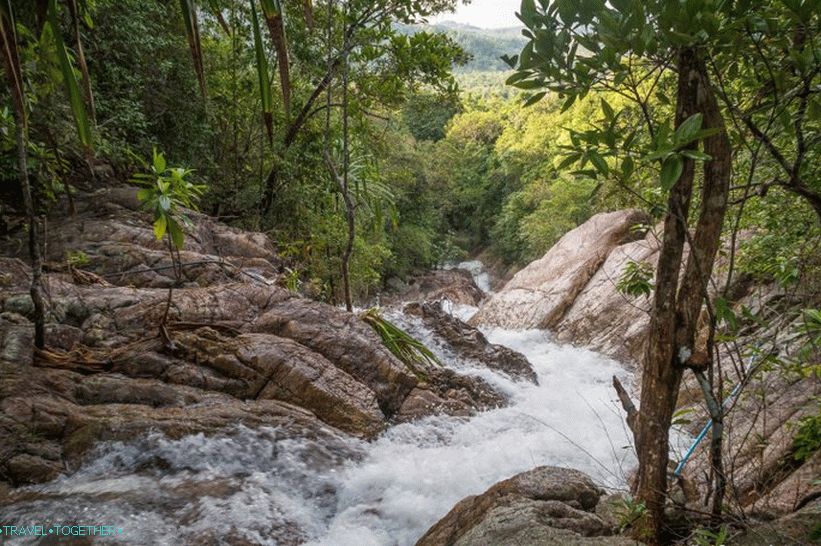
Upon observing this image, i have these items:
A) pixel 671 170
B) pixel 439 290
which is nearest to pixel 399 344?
pixel 671 170

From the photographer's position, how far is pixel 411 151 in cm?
1861

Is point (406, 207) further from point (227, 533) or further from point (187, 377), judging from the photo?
point (227, 533)

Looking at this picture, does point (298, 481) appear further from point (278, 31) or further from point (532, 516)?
point (278, 31)

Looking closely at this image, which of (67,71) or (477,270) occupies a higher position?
(67,71)

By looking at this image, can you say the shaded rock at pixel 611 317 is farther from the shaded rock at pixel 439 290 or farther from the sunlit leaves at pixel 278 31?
the sunlit leaves at pixel 278 31

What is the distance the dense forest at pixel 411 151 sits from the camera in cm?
151

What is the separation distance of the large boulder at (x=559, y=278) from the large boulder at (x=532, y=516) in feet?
24.8

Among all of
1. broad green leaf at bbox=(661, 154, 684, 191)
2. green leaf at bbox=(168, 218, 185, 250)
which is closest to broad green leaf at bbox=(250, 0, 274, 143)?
broad green leaf at bbox=(661, 154, 684, 191)

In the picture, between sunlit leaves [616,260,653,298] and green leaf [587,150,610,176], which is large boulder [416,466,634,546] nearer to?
sunlit leaves [616,260,653,298]

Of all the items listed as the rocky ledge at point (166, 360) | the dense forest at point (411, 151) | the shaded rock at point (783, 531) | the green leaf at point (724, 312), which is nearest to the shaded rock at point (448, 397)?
the rocky ledge at point (166, 360)

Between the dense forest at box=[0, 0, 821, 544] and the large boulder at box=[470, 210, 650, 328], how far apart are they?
7.10 feet

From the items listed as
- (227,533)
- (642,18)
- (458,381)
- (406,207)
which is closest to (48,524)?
(227,533)

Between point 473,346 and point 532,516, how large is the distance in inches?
189

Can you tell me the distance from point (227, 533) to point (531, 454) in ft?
9.47
